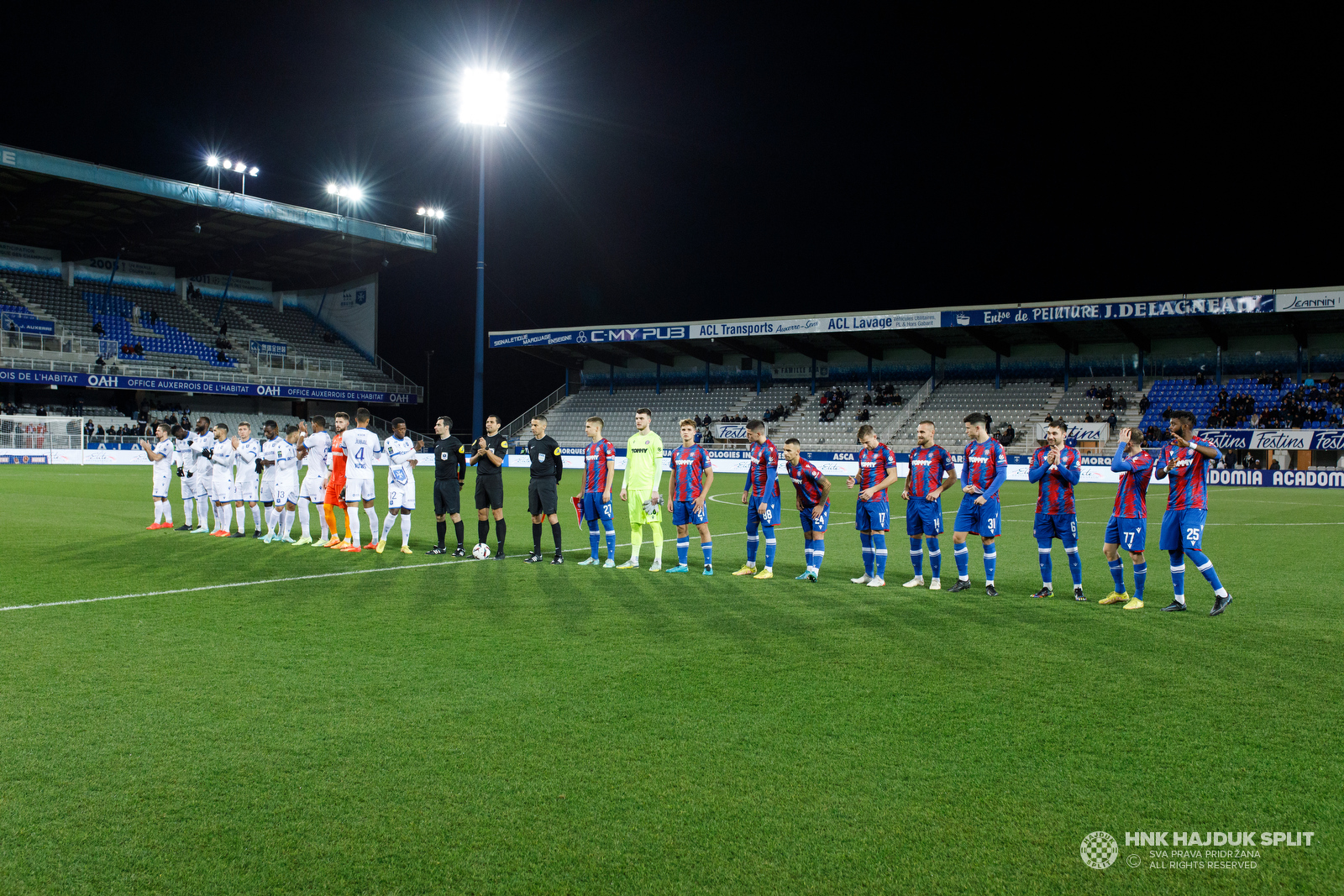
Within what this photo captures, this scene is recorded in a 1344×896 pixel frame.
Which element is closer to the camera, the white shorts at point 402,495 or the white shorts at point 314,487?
the white shorts at point 402,495

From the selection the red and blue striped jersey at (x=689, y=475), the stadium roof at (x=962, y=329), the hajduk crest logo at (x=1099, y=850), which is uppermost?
the stadium roof at (x=962, y=329)

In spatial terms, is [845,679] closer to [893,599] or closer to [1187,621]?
[893,599]

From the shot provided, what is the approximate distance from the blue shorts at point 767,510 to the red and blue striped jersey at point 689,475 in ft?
2.24

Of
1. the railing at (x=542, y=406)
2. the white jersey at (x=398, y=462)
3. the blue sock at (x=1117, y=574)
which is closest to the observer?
the blue sock at (x=1117, y=574)

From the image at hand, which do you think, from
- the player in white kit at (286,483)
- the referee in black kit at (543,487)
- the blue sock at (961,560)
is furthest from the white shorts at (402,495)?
the blue sock at (961,560)

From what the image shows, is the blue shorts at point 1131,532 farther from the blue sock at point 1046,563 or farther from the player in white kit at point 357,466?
the player in white kit at point 357,466

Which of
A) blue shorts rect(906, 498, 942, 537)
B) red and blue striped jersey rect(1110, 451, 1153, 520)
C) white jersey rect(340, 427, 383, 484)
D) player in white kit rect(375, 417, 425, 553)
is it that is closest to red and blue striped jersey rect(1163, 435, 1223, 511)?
red and blue striped jersey rect(1110, 451, 1153, 520)

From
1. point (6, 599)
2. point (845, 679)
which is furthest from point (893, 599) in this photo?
point (6, 599)

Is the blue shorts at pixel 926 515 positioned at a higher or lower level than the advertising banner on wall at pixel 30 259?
lower

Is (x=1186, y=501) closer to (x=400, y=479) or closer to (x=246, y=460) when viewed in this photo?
(x=400, y=479)

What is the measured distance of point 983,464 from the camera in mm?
9531

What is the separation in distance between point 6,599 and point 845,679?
7.79 meters

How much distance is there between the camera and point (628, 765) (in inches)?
169

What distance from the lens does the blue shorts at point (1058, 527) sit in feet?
30.7
